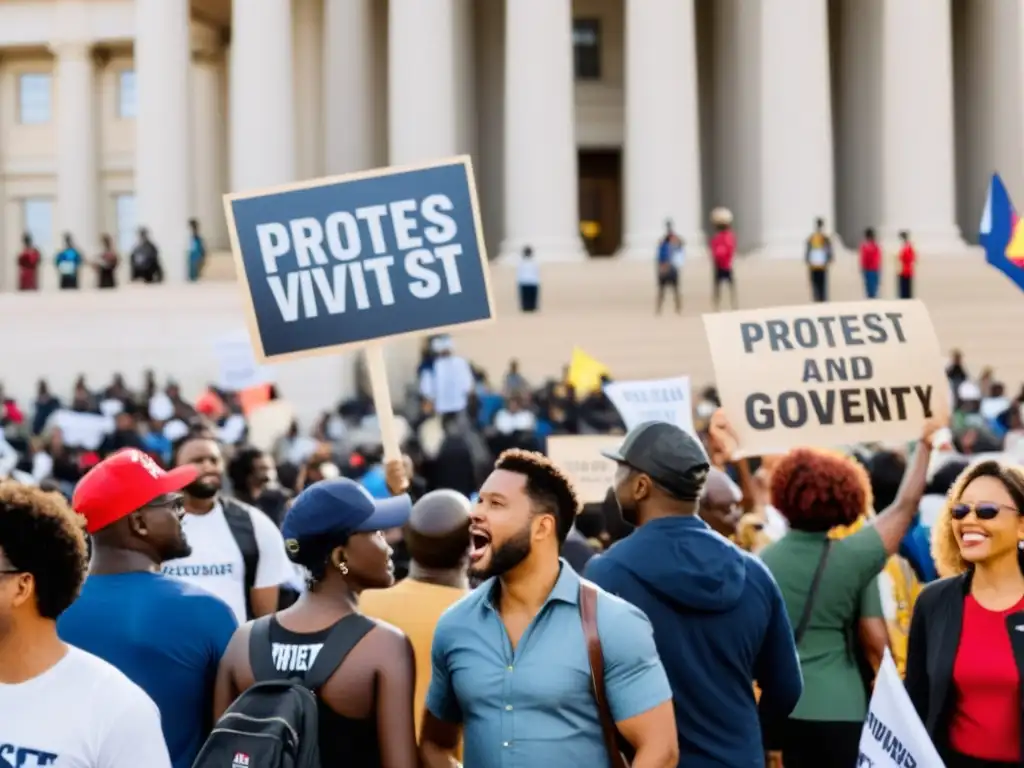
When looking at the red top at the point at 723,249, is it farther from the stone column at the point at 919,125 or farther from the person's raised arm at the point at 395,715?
the person's raised arm at the point at 395,715

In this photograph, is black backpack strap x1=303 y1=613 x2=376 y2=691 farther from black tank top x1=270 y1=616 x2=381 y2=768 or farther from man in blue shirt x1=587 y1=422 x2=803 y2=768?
man in blue shirt x1=587 y1=422 x2=803 y2=768

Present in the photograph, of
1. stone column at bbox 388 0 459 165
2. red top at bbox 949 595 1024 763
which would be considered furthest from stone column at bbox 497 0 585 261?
red top at bbox 949 595 1024 763

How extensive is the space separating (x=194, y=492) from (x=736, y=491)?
2535mm

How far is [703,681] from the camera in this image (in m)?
5.80

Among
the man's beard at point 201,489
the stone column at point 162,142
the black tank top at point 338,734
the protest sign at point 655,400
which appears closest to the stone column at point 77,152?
the stone column at point 162,142

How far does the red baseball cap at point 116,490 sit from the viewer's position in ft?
19.6

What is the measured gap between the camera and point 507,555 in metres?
5.28

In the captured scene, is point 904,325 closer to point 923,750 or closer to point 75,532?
point 923,750

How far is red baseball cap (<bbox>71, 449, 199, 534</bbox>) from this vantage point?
19.6 ft

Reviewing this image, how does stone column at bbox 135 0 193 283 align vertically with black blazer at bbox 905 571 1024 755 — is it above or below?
above

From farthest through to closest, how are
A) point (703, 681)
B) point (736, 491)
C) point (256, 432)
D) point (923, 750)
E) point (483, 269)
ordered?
point (256, 432) < point (483, 269) < point (736, 491) < point (703, 681) < point (923, 750)

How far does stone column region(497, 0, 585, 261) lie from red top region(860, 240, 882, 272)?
7.80m

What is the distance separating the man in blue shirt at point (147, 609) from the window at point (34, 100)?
2230 inches

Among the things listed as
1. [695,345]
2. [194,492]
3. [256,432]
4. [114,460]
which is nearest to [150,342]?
[695,345]
